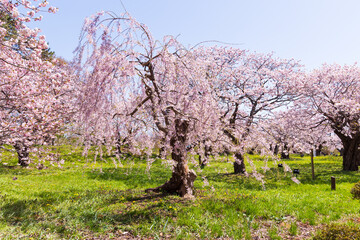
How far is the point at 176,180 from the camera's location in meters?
8.94

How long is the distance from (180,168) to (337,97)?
17.2 meters

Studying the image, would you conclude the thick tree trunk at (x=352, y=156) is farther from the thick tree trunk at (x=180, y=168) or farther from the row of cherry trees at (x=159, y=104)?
the thick tree trunk at (x=180, y=168)

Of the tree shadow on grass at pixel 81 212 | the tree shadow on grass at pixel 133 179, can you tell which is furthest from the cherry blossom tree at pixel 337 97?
the tree shadow on grass at pixel 81 212

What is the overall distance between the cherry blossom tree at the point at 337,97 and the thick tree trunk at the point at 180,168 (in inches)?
497

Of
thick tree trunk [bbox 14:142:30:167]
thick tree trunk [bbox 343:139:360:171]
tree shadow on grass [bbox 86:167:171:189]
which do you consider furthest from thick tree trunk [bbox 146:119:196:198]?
thick tree trunk [bbox 343:139:360:171]

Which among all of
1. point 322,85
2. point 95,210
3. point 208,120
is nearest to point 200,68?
point 208,120

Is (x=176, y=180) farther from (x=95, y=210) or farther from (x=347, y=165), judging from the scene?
(x=347, y=165)

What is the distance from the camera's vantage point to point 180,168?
861 centimetres

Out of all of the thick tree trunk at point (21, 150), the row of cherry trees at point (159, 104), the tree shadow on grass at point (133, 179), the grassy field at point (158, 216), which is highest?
the row of cherry trees at point (159, 104)

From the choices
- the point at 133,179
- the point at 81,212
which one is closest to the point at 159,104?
the point at 81,212

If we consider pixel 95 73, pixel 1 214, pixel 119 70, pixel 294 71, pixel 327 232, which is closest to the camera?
pixel 327 232

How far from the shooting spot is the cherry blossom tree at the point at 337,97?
18078mm

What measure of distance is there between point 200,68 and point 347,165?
1892 cm

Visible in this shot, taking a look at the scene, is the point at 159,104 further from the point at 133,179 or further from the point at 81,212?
the point at 133,179
